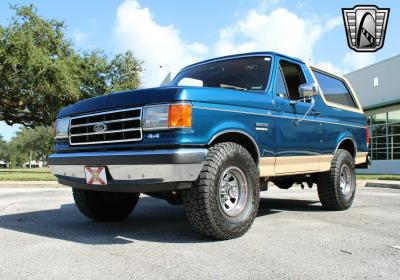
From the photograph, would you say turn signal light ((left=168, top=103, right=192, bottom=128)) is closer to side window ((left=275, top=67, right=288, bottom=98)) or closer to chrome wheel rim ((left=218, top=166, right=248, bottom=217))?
chrome wheel rim ((left=218, top=166, right=248, bottom=217))

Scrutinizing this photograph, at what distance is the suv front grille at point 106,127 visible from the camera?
4422 mm

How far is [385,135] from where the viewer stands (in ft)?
96.4

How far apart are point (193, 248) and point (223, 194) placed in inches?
26.1

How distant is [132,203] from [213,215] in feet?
6.69

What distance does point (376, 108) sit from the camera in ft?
94.9

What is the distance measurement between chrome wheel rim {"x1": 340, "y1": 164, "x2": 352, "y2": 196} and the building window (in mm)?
22640

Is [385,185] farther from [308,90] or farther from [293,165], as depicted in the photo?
[308,90]

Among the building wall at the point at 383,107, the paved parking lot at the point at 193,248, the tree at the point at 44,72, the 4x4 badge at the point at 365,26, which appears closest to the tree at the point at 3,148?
the tree at the point at 44,72

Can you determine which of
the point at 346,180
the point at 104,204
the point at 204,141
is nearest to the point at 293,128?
the point at 204,141

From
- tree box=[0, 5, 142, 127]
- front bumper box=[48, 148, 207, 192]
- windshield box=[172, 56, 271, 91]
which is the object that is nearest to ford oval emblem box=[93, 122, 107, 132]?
front bumper box=[48, 148, 207, 192]

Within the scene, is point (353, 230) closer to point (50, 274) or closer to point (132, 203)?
point (132, 203)

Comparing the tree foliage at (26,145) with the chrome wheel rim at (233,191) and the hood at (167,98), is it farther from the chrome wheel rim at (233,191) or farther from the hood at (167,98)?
the chrome wheel rim at (233,191)

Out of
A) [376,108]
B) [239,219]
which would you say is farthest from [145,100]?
[376,108]

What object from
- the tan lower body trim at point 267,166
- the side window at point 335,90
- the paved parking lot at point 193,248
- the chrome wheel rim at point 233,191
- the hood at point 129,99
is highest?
the side window at point 335,90
